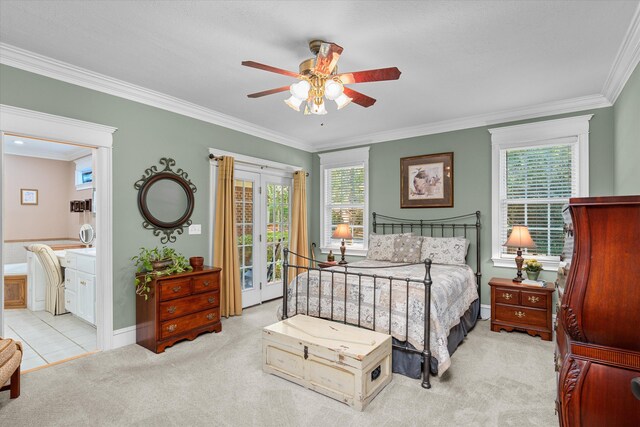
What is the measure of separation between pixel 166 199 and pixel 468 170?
13.3ft

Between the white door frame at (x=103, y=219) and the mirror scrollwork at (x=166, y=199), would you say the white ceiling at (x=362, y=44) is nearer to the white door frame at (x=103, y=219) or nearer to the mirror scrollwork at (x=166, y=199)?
the white door frame at (x=103, y=219)

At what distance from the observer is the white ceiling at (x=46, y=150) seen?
18.4ft

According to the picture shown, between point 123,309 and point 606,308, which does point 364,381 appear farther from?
point 123,309

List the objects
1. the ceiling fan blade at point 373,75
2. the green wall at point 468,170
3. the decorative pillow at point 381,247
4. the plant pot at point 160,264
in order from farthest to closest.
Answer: the decorative pillow at point 381,247
the green wall at point 468,170
the plant pot at point 160,264
the ceiling fan blade at point 373,75

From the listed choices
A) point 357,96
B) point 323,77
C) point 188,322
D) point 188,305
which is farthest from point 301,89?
point 188,322

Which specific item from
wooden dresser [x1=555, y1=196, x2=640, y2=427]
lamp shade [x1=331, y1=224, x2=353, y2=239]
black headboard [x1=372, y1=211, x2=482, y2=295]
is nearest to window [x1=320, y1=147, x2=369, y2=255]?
black headboard [x1=372, y1=211, x2=482, y2=295]

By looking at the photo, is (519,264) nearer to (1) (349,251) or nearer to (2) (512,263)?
(2) (512,263)

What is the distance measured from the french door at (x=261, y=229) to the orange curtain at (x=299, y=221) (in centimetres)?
16

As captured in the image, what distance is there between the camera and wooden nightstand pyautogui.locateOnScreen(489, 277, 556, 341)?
3.61 m

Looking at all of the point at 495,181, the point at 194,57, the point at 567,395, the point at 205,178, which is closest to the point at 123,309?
the point at 205,178

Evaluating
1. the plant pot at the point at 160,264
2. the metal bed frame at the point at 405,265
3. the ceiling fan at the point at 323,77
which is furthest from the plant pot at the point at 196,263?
the ceiling fan at the point at 323,77

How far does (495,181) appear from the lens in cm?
435

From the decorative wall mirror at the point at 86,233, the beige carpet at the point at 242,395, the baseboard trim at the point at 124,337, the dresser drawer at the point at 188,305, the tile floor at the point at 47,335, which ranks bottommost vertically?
the tile floor at the point at 47,335

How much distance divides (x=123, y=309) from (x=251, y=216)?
2.15m
